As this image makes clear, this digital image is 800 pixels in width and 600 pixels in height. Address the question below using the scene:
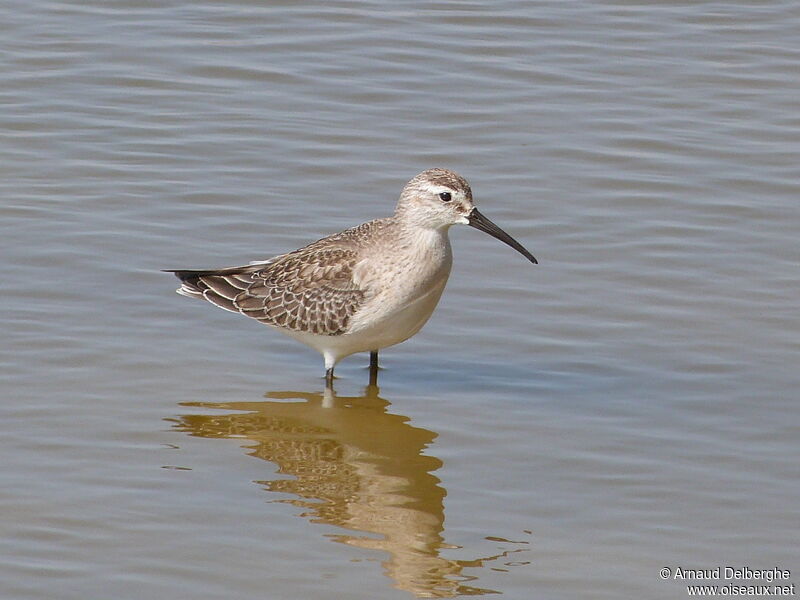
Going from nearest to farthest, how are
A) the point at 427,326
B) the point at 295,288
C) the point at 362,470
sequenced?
the point at 362,470 → the point at 295,288 → the point at 427,326

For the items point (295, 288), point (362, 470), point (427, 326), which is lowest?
point (362, 470)

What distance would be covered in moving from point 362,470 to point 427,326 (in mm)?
2498

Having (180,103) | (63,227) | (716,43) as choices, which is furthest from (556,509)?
(716,43)

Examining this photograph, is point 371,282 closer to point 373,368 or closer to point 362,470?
point 373,368

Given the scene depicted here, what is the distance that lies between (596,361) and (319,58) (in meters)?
6.86

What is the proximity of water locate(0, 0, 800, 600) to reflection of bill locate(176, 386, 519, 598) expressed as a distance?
25 millimetres

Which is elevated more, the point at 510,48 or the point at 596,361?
the point at 510,48

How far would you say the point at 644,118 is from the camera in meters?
15.8

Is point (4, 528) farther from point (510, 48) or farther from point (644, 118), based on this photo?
point (510, 48)

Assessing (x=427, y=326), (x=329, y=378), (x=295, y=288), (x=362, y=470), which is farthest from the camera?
(x=427, y=326)

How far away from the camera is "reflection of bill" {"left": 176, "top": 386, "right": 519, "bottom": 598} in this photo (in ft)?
28.9

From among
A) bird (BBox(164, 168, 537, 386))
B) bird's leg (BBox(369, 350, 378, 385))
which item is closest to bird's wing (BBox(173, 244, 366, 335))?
bird (BBox(164, 168, 537, 386))

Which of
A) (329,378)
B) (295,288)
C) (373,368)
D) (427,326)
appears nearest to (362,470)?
(329,378)

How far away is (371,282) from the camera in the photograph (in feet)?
36.9
